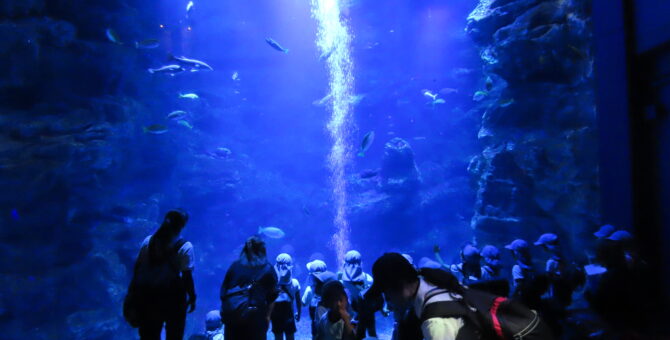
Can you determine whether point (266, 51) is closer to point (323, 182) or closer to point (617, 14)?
point (323, 182)

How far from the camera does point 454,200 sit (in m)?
22.9

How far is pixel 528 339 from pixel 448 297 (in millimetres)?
403

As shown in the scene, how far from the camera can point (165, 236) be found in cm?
299

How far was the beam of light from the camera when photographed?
23875 millimetres

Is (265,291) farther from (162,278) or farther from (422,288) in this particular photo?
(422,288)

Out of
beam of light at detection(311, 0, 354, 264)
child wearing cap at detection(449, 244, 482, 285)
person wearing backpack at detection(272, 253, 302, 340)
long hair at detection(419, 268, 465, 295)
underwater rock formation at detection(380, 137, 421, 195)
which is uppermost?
beam of light at detection(311, 0, 354, 264)

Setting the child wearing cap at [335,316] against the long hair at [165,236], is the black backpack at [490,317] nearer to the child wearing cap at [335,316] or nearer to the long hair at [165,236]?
the child wearing cap at [335,316]

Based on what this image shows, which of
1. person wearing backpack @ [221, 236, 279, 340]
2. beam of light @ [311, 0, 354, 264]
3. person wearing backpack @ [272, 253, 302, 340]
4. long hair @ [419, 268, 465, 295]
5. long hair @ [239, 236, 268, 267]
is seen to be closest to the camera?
long hair @ [419, 268, 465, 295]

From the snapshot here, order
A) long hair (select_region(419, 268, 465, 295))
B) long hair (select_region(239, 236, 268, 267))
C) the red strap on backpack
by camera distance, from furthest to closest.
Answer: long hair (select_region(239, 236, 268, 267))
long hair (select_region(419, 268, 465, 295))
the red strap on backpack

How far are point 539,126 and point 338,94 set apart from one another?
20.4 meters

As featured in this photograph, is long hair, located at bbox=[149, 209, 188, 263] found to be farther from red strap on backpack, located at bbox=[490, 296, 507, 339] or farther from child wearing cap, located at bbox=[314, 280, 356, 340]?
red strap on backpack, located at bbox=[490, 296, 507, 339]

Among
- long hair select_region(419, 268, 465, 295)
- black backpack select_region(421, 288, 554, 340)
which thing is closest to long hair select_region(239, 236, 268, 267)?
long hair select_region(419, 268, 465, 295)

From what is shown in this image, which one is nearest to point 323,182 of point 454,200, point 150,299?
Result: point 454,200

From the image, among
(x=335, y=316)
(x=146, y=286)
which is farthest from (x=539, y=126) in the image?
(x=146, y=286)
